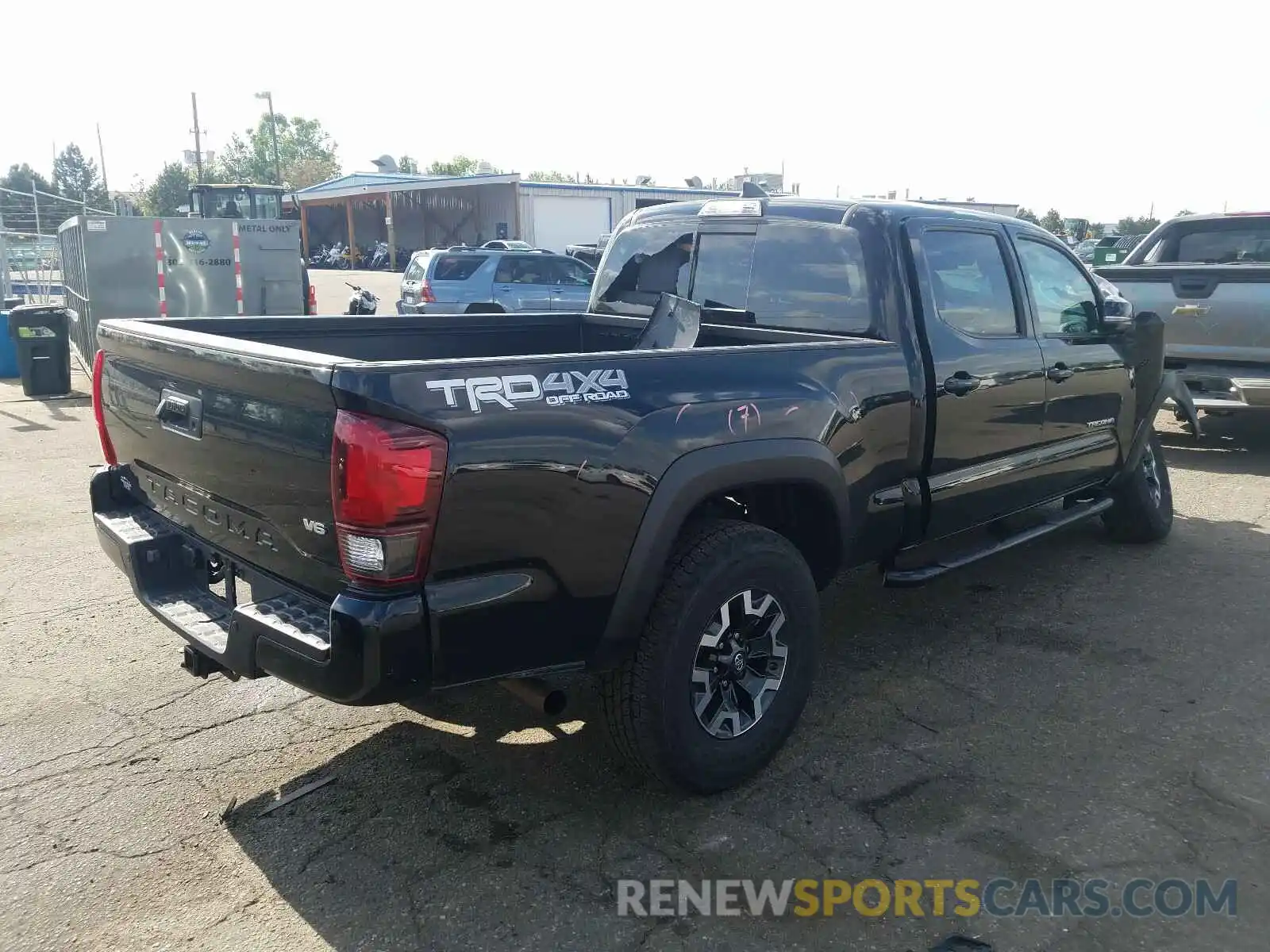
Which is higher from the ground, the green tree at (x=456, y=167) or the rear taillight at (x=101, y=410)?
the green tree at (x=456, y=167)

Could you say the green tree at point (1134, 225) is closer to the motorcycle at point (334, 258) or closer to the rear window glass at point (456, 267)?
the motorcycle at point (334, 258)

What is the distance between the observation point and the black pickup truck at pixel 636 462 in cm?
259

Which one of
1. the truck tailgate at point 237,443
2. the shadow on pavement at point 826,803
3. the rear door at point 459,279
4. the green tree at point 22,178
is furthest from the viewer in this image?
the green tree at point 22,178

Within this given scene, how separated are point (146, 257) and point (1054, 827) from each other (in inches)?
509

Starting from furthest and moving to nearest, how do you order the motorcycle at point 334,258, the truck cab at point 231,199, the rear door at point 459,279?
the motorcycle at point 334,258
the truck cab at point 231,199
the rear door at point 459,279

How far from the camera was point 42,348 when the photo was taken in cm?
1174

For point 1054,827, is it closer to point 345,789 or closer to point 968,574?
point 345,789

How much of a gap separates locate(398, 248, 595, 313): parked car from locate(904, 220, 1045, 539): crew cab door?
1204 cm

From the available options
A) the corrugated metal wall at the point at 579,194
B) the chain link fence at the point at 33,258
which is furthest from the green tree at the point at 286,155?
the chain link fence at the point at 33,258

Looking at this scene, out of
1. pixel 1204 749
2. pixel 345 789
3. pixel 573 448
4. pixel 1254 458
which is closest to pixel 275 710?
pixel 345 789

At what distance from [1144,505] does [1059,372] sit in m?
1.59

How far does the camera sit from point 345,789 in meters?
3.39

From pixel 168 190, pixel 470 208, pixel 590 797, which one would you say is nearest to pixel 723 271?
pixel 590 797

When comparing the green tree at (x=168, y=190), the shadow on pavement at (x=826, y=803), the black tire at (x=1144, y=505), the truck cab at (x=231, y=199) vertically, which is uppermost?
the green tree at (x=168, y=190)
